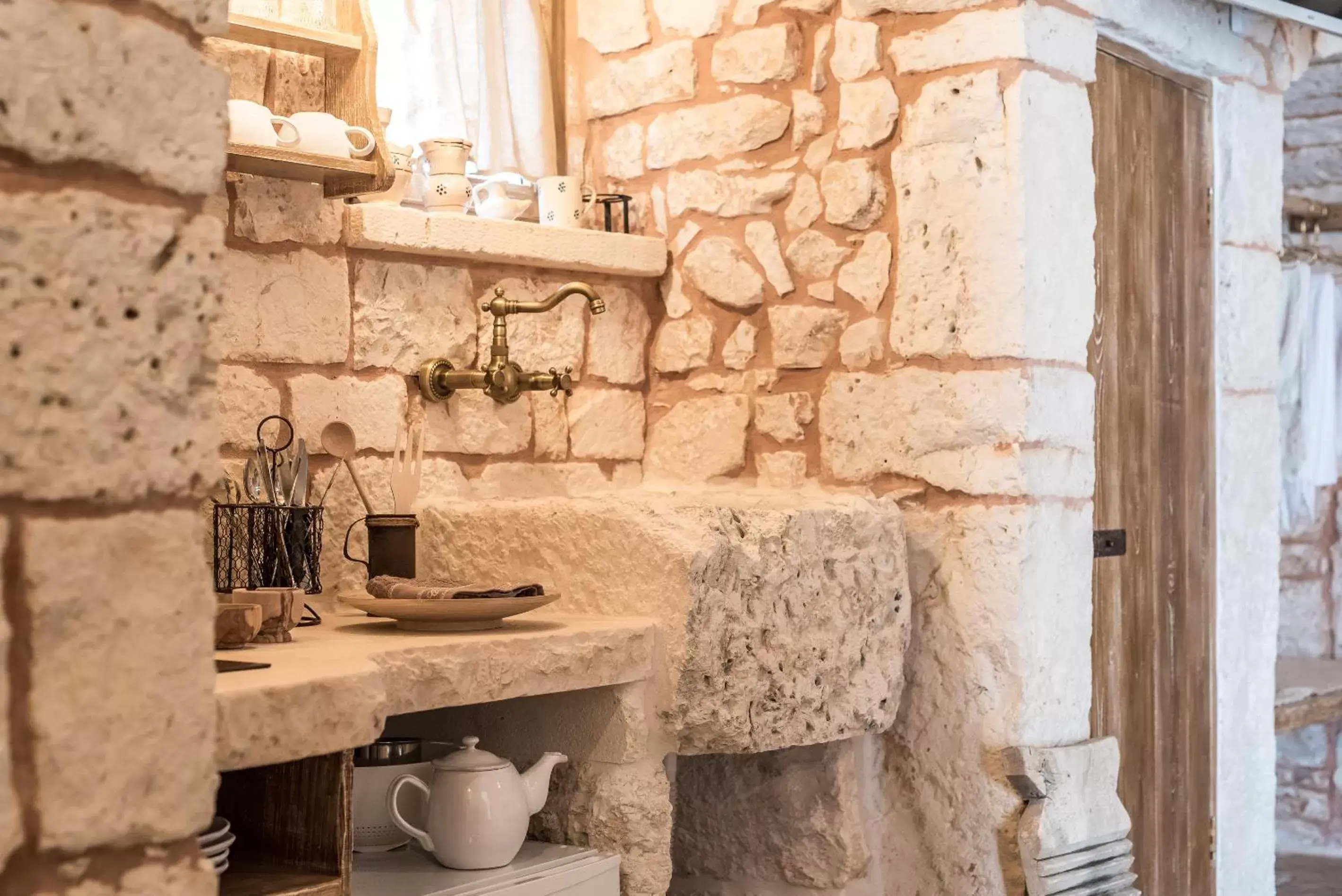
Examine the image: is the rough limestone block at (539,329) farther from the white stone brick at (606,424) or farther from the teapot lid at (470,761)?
the teapot lid at (470,761)

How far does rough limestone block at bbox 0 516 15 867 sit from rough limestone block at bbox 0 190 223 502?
0.08m

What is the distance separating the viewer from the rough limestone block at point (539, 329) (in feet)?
10.3

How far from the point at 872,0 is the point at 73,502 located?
2239 mm

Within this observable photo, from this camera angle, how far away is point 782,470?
10.5ft

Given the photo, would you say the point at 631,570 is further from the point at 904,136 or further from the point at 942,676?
the point at 904,136

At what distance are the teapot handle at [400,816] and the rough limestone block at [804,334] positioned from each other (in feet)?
4.25

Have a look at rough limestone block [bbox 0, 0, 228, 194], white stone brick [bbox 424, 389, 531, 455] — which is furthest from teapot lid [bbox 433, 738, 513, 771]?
rough limestone block [bbox 0, 0, 228, 194]

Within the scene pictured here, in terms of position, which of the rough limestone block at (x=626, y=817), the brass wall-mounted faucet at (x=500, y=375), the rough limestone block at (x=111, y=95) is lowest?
the rough limestone block at (x=626, y=817)

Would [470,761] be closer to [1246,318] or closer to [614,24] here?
[614,24]

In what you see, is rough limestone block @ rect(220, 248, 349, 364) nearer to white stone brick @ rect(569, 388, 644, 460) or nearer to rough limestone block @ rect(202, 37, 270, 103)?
rough limestone block @ rect(202, 37, 270, 103)

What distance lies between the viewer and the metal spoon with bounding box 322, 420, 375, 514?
2.82 m

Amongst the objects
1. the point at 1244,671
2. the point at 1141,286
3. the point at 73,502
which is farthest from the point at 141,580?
the point at 1244,671

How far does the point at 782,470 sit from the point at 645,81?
98cm

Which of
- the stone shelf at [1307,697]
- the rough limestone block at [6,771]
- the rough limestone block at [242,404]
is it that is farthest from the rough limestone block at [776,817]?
the stone shelf at [1307,697]
